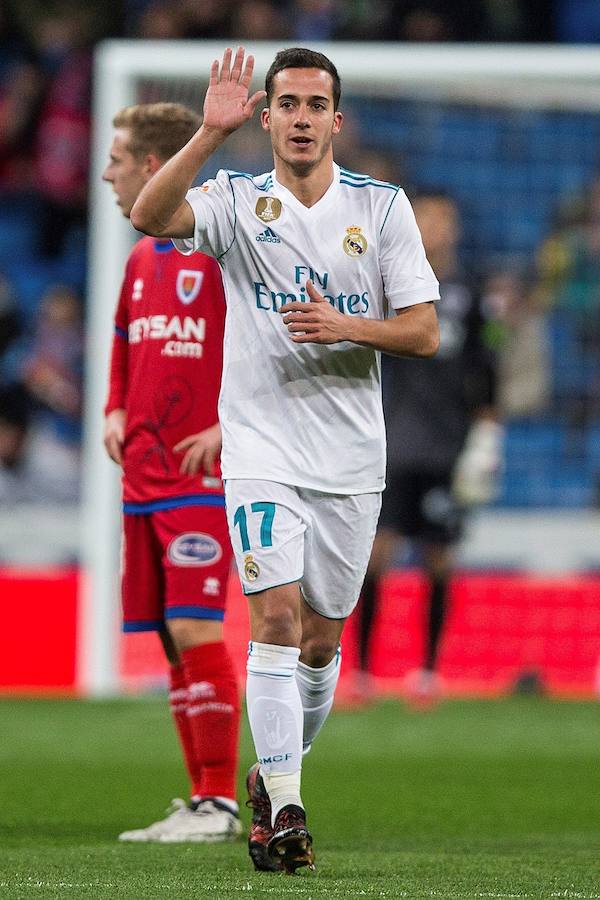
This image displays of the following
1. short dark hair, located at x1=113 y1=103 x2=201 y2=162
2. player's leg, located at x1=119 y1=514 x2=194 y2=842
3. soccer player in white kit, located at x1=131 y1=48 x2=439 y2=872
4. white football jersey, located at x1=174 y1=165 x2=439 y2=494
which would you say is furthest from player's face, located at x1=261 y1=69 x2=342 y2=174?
player's leg, located at x1=119 y1=514 x2=194 y2=842

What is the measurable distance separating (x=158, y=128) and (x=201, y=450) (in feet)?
3.44

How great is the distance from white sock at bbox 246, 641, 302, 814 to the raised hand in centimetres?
130

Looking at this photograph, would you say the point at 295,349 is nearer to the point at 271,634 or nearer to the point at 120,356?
the point at 271,634

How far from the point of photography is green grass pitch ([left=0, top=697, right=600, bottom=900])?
13.5 ft

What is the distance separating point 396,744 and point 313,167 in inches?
162

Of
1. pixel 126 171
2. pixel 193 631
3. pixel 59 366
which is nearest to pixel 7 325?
pixel 59 366

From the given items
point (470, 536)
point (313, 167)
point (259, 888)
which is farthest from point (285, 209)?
point (470, 536)

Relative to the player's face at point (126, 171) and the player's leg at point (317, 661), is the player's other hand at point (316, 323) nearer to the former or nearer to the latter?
the player's leg at point (317, 661)

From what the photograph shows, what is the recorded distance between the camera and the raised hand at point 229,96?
4352 mm

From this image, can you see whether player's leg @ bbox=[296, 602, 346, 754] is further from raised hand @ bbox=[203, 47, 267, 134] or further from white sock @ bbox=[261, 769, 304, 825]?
raised hand @ bbox=[203, 47, 267, 134]

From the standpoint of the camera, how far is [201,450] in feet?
17.3

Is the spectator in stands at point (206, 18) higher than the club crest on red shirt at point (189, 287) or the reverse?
higher

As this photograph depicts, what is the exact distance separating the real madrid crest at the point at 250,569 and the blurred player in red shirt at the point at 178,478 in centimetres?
86

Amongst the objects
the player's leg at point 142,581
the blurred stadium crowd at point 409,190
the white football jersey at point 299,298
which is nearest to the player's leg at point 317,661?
the white football jersey at point 299,298
